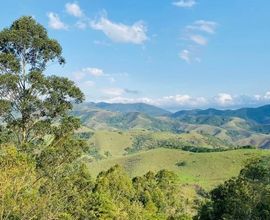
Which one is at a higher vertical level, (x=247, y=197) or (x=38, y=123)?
(x=38, y=123)

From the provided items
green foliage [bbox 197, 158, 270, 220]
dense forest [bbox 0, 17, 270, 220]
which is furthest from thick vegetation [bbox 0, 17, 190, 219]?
green foliage [bbox 197, 158, 270, 220]

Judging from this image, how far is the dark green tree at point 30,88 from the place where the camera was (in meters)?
36.2

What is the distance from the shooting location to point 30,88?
36719 millimetres

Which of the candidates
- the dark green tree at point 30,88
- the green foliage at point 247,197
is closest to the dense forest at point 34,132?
the dark green tree at point 30,88

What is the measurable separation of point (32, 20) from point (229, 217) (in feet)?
202

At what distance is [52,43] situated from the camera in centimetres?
3862

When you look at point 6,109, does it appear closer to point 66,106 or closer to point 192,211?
point 66,106

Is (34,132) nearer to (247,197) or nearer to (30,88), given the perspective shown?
(30,88)

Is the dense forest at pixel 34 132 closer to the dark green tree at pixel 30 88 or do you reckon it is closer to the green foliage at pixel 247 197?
the dark green tree at pixel 30 88

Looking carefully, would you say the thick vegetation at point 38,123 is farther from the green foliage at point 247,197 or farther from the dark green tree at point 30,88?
the green foliage at point 247,197

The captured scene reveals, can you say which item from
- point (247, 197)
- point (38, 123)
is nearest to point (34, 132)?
point (38, 123)

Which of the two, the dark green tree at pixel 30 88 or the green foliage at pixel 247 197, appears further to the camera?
the green foliage at pixel 247 197

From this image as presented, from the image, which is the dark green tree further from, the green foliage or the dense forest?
the green foliage

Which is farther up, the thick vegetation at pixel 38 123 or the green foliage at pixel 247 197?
the thick vegetation at pixel 38 123
